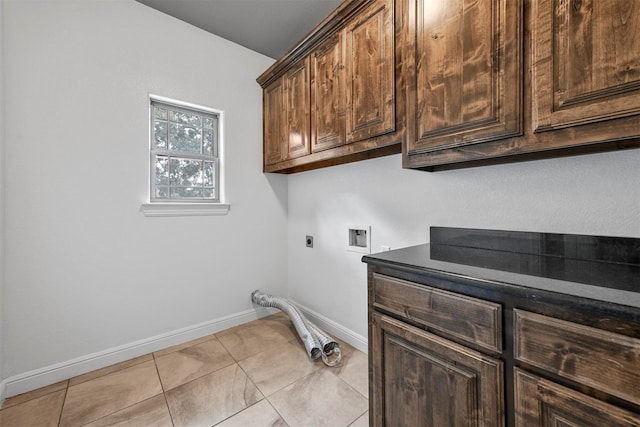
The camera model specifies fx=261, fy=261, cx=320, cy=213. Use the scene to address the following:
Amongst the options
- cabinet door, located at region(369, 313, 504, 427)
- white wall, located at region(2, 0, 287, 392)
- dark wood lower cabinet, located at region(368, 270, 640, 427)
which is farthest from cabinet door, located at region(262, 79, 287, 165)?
cabinet door, located at region(369, 313, 504, 427)

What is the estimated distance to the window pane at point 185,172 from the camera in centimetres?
227

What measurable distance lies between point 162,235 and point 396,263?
195 centimetres

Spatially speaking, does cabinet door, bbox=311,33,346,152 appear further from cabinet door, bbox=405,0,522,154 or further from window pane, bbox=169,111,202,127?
window pane, bbox=169,111,202,127

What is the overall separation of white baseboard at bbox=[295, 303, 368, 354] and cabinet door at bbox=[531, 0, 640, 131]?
181 centimetres

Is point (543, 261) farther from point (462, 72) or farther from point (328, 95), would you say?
point (328, 95)

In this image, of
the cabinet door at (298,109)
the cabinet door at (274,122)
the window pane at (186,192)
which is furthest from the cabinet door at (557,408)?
the window pane at (186,192)

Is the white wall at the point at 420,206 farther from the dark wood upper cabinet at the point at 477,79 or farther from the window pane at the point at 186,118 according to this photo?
the window pane at the point at 186,118

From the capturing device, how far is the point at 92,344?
6.10 ft

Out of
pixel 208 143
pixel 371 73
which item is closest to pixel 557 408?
pixel 371 73

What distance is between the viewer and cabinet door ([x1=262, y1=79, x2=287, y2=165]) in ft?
7.72

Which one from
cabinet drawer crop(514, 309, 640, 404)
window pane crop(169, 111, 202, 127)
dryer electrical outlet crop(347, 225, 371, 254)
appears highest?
window pane crop(169, 111, 202, 127)

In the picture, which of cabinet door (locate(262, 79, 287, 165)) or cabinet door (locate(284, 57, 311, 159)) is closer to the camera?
cabinet door (locate(284, 57, 311, 159))

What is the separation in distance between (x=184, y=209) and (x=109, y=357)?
3.93 ft

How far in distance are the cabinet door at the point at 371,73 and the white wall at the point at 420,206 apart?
393mm
